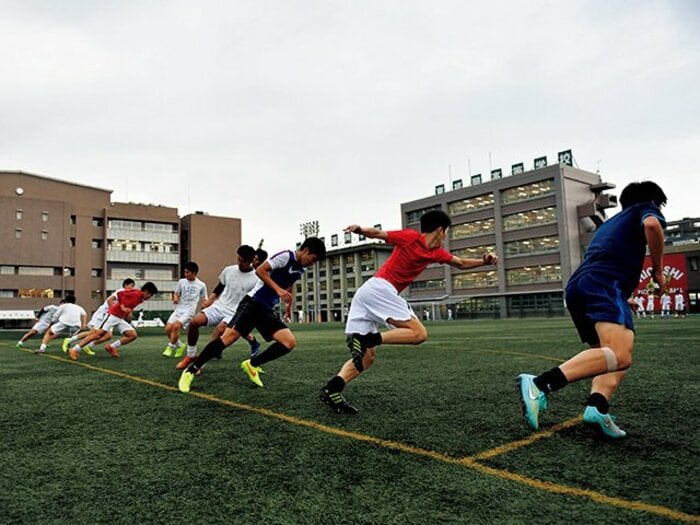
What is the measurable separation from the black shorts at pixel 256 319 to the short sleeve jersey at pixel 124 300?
20.0 ft

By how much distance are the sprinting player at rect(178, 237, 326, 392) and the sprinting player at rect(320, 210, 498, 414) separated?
938 mm

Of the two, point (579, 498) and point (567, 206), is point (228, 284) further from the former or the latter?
point (567, 206)

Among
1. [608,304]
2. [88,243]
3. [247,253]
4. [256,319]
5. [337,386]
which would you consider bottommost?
[337,386]

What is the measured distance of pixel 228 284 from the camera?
8.64 m

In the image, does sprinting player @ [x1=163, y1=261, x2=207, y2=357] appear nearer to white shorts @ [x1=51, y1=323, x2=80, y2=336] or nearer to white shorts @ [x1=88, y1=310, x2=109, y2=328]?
white shorts @ [x1=88, y1=310, x2=109, y2=328]

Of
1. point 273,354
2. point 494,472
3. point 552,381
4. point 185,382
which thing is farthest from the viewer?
point 185,382

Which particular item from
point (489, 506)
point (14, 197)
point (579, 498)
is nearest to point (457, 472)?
point (489, 506)

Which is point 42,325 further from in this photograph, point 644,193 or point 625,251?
point 644,193

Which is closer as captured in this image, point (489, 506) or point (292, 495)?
point (489, 506)

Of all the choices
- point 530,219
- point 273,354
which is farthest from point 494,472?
point 530,219

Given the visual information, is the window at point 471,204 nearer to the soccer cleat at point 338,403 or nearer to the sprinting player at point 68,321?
the sprinting player at point 68,321

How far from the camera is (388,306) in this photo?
469 cm

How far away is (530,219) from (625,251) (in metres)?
61.7

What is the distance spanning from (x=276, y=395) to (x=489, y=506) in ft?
11.3
